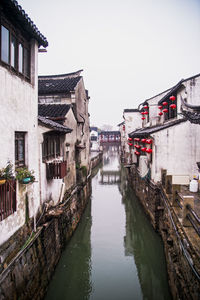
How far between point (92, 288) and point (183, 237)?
4.45 metres

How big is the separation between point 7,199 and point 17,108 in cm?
275

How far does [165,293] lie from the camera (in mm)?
7703

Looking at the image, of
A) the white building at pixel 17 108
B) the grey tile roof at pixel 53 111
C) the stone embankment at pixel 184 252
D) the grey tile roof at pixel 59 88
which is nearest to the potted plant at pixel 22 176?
the white building at pixel 17 108

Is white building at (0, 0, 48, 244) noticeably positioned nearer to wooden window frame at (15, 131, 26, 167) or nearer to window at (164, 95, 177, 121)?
wooden window frame at (15, 131, 26, 167)

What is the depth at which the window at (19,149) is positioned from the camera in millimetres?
6543

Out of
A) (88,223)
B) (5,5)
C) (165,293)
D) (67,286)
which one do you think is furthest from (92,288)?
(5,5)

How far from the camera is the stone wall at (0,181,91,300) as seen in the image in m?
5.25

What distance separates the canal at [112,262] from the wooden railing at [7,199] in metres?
4.27

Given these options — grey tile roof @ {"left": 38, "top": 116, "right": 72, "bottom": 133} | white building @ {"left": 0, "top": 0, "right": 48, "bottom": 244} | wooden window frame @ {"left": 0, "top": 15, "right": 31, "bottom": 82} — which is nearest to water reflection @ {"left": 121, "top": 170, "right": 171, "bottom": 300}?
white building @ {"left": 0, "top": 0, "right": 48, "bottom": 244}

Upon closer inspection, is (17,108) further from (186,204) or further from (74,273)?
(74,273)

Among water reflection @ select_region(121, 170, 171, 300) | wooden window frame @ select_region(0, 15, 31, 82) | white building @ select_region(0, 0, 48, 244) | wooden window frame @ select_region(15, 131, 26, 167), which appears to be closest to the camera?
white building @ select_region(0, 0, 48, 244)

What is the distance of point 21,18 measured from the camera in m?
6.14

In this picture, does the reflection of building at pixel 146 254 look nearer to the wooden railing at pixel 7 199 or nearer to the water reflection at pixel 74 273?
the water reflection at pixel 74 273

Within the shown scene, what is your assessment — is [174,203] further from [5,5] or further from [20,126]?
[5,5]
